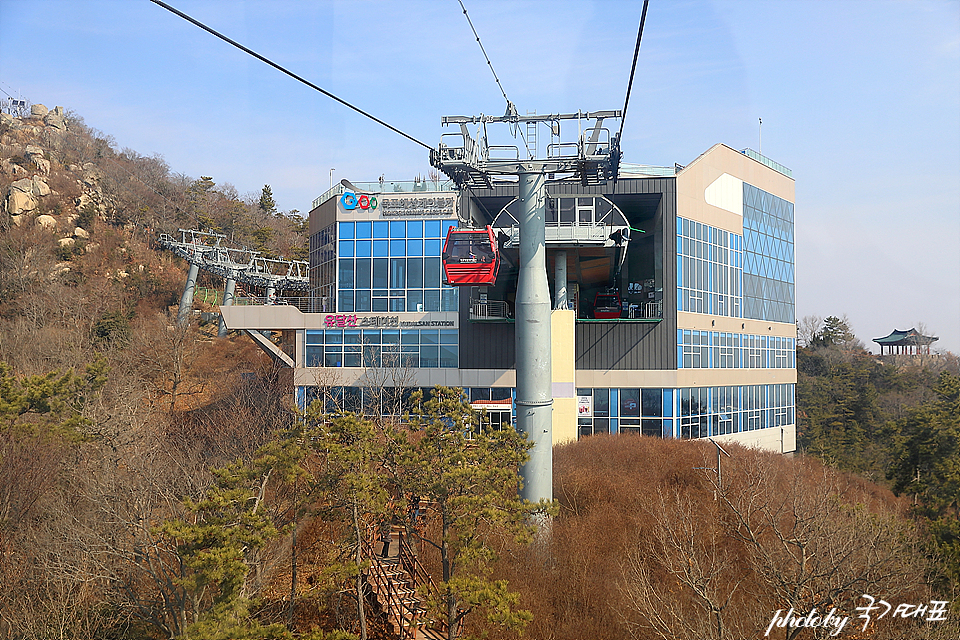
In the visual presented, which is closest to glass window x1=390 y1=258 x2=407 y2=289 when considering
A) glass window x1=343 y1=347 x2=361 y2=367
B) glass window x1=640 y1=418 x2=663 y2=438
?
glass window x1=343 y1=347 x2=361 y2=367

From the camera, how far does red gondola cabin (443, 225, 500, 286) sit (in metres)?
18.5

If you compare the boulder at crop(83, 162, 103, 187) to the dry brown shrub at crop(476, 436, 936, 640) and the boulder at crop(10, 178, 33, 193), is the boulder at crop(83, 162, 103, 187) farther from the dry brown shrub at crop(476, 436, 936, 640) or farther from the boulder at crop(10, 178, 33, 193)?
the dry brown shrub at crop(476, 436, 936, 640)

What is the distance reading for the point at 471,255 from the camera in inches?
730

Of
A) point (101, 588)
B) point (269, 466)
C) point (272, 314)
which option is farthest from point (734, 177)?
point (101, 588)

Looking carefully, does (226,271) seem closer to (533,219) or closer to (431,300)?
(431,300)

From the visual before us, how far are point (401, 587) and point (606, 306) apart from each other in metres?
24.7

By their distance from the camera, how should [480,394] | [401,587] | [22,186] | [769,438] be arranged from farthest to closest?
[22,186] → [769,438] → [480,394] → [401,587]

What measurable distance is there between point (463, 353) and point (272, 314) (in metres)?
11.3

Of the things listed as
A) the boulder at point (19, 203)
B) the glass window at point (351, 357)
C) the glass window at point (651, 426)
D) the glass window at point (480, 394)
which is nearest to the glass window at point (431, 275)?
the glass window at point (480, 394)

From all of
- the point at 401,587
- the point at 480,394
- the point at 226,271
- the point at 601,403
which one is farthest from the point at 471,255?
the point at 226,271

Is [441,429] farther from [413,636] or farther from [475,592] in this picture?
[413,636]

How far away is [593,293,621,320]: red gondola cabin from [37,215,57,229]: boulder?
58482 millimetres

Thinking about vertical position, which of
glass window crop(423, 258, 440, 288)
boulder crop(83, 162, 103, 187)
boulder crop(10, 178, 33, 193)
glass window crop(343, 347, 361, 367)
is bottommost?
glass window crop(343, 347, 361, 367)

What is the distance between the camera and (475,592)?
1127 cm
